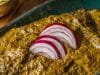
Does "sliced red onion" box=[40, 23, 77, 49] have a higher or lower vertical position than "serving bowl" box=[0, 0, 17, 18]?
lower

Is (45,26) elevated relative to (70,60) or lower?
elevated

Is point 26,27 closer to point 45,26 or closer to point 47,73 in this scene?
point 45,26

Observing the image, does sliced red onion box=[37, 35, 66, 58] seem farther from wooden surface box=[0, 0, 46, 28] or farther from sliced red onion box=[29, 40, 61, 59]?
wooden surface box=[0, 0, 46, 28]

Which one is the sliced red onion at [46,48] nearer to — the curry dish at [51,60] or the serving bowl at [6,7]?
the curry dish at [51,60]

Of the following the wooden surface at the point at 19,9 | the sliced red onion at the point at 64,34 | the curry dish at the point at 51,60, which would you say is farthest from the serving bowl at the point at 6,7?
the sliced red onion at the point at 64,34

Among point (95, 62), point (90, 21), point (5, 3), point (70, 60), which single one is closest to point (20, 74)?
point (70, 60)

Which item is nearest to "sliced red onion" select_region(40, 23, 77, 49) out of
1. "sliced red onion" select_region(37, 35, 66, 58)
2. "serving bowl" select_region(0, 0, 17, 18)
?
"sliced red onion" select_region(37, 35, 66, 58)

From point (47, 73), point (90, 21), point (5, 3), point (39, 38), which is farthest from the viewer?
point (5, 3)
